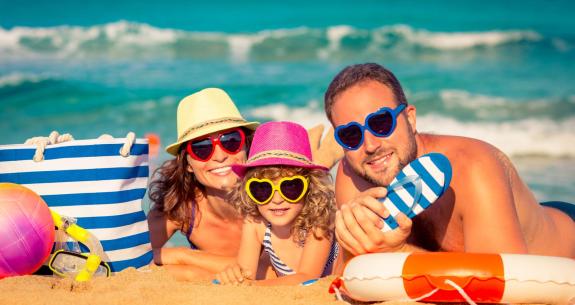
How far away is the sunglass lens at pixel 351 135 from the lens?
4254 mm

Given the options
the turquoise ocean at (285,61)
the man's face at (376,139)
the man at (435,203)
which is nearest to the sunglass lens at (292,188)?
the man at (435,203)

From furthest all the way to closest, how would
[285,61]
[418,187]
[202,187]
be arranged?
[285,61], [202,187], [418,187]

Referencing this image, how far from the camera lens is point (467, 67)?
1816 centimetres

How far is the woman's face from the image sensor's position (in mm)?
5441

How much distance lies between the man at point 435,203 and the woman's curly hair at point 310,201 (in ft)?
0.46

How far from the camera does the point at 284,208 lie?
488 centimetres

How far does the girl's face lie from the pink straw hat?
157 mm

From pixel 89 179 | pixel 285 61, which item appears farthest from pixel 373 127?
pixel 285 61

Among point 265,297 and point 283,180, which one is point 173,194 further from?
point 265,297

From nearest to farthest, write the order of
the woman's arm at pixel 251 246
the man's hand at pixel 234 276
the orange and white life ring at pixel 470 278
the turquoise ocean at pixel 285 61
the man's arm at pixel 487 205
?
the orange and white life ring at pixel 470 278 → the man's arm at pixel 487 205 → the man's hand at pixel 234 276 → the woman's arm at pixel 251 246 → the turquoise ocean at pixel 285 61

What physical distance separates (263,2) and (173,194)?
17.4 meters

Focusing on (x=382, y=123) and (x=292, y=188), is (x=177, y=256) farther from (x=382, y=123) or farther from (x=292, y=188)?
(x=382, y=123)

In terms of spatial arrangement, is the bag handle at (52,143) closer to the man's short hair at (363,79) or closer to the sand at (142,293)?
the sand at (142,293)

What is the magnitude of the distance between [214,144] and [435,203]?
5.95 feet
